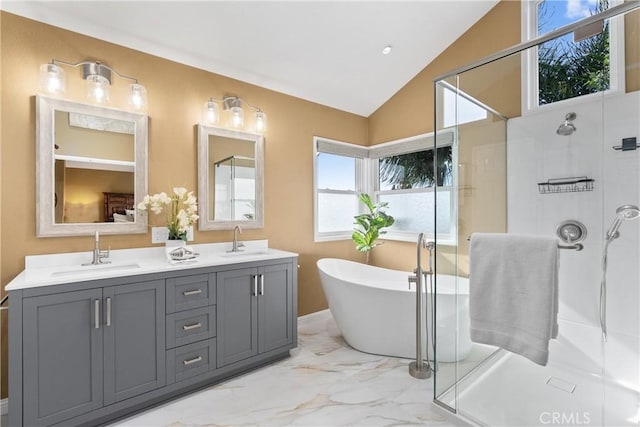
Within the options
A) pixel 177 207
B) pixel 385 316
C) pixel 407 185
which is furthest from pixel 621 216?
pixel 177 207

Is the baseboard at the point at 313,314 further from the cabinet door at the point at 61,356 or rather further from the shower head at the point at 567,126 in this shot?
the shower head at the point at 567,126

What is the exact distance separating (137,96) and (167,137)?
0.36m

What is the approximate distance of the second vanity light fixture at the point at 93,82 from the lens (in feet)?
6.57

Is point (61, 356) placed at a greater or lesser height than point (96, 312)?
lesser

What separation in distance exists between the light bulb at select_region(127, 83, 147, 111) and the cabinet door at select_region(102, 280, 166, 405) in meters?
1.39

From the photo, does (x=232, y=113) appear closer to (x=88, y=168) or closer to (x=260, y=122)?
(x=260, y=122)

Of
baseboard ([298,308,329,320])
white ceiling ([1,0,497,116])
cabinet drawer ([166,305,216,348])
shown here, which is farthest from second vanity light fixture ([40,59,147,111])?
baseboard ([298,308,329,320])

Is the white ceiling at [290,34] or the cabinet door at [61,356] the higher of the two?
the white ceiling at [290,34]

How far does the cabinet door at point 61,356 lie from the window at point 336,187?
229 centimetres

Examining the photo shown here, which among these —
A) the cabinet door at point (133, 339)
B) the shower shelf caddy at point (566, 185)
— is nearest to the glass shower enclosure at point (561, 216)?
the shower shelf caddy at point (566, 185)

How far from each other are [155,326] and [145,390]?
0.39m

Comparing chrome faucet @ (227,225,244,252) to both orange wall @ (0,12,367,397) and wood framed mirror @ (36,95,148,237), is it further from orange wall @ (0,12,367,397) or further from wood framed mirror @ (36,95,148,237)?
wood framed mirror @ (36,95,148,237)

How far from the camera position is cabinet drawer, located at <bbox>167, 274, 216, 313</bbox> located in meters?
2.02

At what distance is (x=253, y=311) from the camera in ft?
7.86
